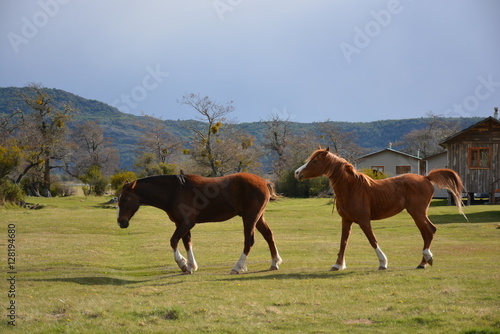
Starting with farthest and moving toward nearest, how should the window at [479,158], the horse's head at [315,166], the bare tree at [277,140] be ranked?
1. the bare tree at [277,140]
2. the window at [479,158]
3. the horse's head at [315,166]

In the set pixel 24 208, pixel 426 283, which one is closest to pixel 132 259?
pixel 426 283

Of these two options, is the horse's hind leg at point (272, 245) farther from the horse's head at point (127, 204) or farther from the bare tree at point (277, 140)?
the bare tree at point (277, 140)

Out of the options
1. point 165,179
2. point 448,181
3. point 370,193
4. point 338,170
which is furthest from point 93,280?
point 448,181

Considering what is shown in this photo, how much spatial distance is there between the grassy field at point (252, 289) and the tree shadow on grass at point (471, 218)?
8219 millimetres

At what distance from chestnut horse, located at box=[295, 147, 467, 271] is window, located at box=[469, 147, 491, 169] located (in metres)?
29.0

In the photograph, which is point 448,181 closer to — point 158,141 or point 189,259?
point 189,259

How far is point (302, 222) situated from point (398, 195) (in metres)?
16.8

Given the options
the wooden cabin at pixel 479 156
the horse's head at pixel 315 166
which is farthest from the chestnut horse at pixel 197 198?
the wooden cabin at pixel 479 156

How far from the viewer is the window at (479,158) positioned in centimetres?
3844

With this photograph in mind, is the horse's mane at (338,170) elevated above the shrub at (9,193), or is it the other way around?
the horse's mane at (338,170)

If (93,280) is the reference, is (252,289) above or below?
above

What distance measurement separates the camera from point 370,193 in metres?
11.6

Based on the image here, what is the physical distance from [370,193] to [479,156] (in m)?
30.5

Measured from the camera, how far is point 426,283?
31.1 feet
